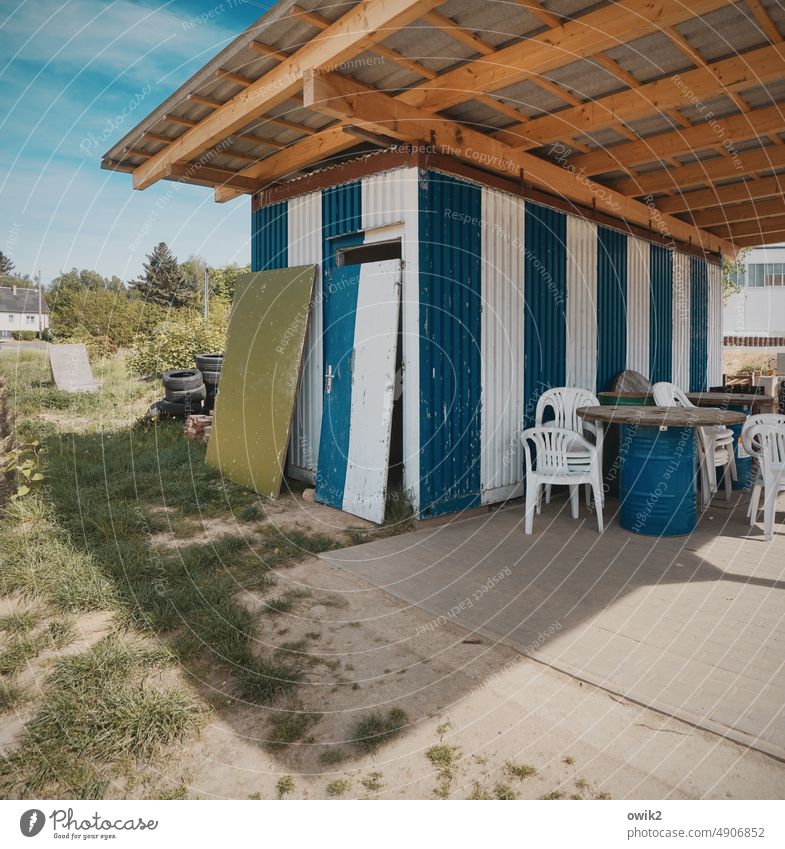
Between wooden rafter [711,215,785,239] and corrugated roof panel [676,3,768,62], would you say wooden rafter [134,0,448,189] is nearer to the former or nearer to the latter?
corrugated roof panel [676,3,768,62]

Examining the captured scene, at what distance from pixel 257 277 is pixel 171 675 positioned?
5.46 meters

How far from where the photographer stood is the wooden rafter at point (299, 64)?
339cm

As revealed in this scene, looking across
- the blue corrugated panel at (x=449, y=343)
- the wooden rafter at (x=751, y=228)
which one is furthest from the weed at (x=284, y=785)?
the wooden rafter at (x=751, y=228)

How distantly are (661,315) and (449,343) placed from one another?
4.95 meters

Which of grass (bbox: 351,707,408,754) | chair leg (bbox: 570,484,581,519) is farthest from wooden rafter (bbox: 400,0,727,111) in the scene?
grass (bbox: 351,707,408,754)

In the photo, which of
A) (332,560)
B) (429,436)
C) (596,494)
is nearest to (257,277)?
(429,436)

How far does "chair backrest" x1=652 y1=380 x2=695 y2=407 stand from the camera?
6502 mm

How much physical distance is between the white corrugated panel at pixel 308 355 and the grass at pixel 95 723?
150 inches

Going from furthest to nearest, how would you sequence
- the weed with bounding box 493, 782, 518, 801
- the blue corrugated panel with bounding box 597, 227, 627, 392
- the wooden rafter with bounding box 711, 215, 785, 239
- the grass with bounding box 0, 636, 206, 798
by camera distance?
the wooden rafter with bounding box 711, 215, 785, 239 → the blue corrugated panel with bounding box 597, 227, 627, 392 → the grass with bounding box 0, 636, 206, 798 → the weed with bounding box 493, 782, 518, 801

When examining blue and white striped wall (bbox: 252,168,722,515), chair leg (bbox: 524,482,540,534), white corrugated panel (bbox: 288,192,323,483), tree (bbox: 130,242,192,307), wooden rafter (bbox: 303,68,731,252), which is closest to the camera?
wooden rafter (bbox: 303,68,731,252)

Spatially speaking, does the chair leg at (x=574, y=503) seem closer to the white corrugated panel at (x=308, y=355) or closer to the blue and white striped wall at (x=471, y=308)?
the blue and white striped wall at (x=471, y=308)

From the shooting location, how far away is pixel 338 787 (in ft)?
6.93

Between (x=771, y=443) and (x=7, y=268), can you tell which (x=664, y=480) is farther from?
(x=7, y=268)

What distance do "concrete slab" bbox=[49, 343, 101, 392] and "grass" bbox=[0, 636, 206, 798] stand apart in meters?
12.6
